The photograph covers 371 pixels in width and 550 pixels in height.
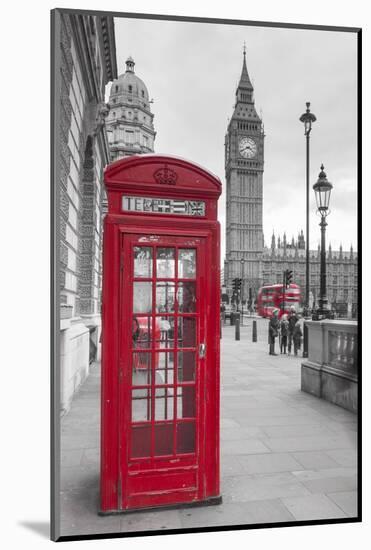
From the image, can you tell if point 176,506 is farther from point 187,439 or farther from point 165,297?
point 165,297

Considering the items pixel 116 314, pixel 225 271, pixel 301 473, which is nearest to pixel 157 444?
pixel 116 314

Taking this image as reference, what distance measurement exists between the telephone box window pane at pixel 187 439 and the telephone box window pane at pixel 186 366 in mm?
342

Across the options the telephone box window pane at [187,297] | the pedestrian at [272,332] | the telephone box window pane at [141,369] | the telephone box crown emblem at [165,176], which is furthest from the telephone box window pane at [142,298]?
the pedestrian at [272,332]

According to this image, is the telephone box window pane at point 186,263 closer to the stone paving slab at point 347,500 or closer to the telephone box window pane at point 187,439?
the telephone box window pane at point 187,439

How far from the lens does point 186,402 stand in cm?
321

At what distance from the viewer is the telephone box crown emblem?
3027 millimetres

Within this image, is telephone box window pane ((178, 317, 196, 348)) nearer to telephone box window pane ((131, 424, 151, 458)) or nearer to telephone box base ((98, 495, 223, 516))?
telephone box window pane ((131, 424, 151, 458))

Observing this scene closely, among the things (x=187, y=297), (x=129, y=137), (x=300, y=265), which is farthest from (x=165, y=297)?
(x=300, y=265)

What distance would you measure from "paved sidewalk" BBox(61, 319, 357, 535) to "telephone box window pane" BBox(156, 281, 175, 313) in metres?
1.47

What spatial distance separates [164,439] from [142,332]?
815mm

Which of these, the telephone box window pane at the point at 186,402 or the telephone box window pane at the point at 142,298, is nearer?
the telephone box window pane at the point at 142,298

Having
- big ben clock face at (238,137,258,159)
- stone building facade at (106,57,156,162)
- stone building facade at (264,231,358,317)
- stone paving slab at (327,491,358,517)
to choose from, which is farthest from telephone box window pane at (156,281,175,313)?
big ben clock face at (238,137,258,159)

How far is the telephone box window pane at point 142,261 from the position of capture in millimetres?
2980

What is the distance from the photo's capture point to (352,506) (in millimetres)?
3303
